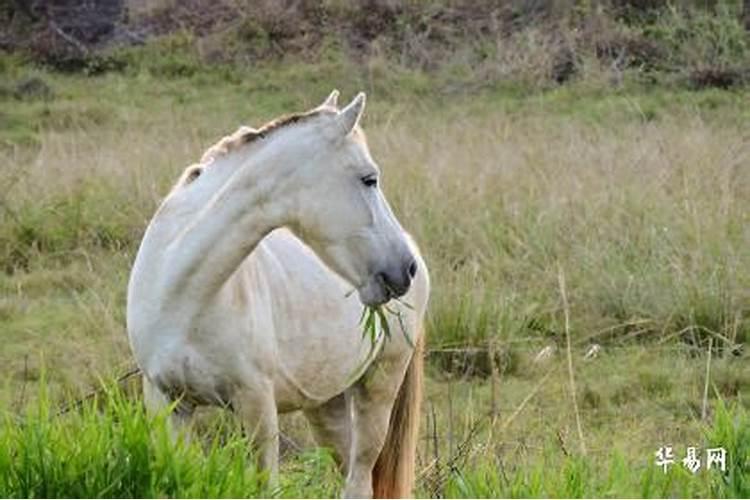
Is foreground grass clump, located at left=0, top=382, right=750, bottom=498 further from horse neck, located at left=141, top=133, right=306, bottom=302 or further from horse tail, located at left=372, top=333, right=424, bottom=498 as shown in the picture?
horse tail, located at left=372, top=333, right=424, bottom=498

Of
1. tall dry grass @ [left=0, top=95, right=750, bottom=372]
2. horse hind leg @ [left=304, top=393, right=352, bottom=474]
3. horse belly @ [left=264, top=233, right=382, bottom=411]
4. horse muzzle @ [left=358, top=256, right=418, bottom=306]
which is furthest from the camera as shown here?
tall dry grass @ [left=0, top=95, right=750, bottom=372]

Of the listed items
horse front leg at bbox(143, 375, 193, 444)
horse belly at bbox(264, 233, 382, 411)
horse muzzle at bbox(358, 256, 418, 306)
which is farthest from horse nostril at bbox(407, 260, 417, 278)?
horse front leg at bbox(143, 375, 193, 444)

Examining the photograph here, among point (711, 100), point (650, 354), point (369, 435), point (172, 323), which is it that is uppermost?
point (172, 323)

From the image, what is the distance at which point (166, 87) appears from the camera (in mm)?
18750

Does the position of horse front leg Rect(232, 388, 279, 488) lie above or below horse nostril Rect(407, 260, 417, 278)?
below

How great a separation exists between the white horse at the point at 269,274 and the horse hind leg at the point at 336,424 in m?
0.51

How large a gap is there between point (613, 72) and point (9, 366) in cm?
1070

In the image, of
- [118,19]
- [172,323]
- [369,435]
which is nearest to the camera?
[172,323]

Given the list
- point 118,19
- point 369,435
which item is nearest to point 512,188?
point 369,435

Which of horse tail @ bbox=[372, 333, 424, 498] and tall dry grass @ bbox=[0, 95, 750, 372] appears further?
tall dry grass @ bbox=[0, 95, 750, 372]

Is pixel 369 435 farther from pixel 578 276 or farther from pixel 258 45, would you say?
pixel 258 45

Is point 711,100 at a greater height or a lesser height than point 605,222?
lesser

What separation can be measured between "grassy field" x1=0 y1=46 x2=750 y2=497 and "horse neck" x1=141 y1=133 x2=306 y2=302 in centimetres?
47

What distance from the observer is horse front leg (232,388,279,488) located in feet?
17.3
